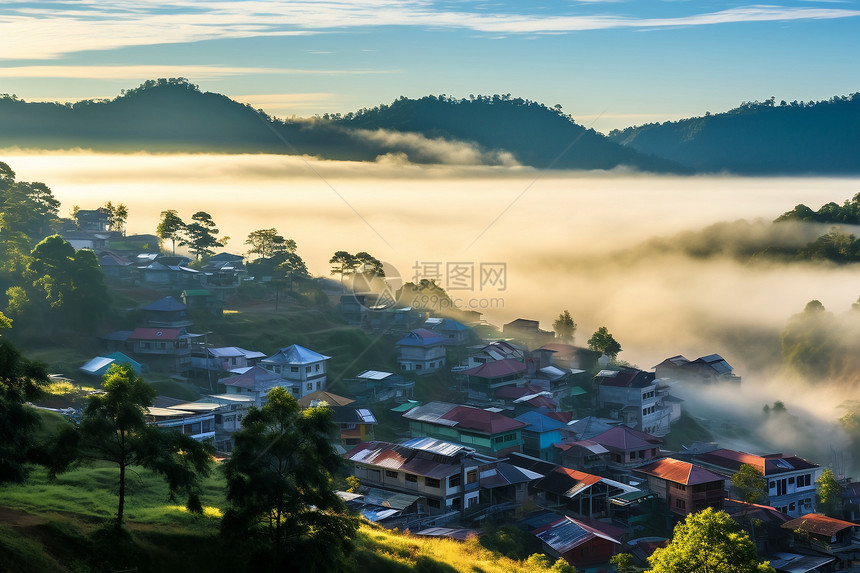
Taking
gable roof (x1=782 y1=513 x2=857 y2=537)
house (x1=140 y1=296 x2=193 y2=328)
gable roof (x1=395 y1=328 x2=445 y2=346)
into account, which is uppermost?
house (x1=140 y1=296 x2=193 y2=328)

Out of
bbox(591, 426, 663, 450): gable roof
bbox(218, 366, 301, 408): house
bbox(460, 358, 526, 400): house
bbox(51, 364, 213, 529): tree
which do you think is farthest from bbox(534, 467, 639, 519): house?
bbox(51, 364, 213, 529): tree

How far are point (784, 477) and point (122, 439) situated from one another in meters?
47.3

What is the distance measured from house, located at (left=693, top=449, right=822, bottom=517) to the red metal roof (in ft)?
64.4

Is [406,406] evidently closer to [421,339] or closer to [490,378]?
[490,378]

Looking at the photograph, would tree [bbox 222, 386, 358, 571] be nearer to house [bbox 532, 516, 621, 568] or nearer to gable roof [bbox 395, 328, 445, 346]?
house [bbox 532, 516, 621, 568]

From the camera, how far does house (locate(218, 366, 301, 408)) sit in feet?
195

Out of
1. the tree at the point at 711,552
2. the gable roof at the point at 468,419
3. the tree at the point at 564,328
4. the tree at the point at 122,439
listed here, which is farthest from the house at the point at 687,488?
the tree at the point at 564,328

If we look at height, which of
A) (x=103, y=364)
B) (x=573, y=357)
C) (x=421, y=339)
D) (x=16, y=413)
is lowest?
(x=573, y=357)

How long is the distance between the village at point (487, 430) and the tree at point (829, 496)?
25 centimetres

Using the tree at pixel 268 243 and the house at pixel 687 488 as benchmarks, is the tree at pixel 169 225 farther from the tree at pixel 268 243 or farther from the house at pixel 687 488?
the house at pixel 687 488

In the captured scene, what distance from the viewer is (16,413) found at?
2331 cm

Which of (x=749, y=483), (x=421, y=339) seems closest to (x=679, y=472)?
(x=749, y=483)

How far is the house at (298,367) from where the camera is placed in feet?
213

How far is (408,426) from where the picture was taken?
2457 inches
